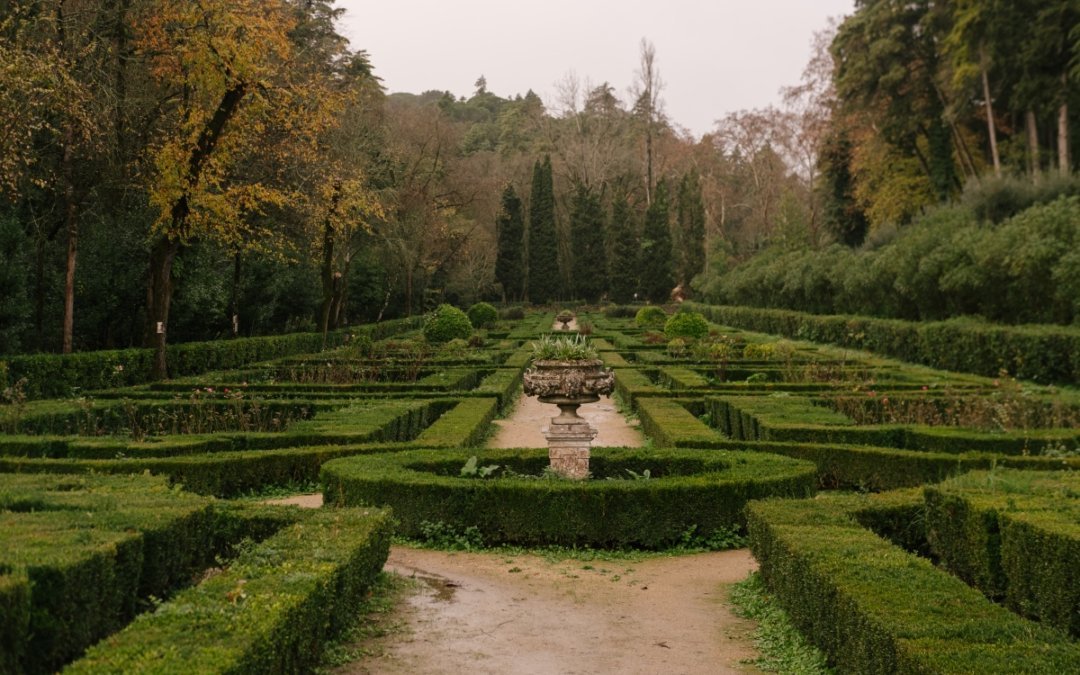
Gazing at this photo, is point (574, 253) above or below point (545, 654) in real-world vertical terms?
above

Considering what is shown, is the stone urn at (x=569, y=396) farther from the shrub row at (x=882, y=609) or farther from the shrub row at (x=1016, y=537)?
the shrub row at (x=1016, y=537)

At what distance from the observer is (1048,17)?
91.8 feet

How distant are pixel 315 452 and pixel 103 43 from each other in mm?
10976

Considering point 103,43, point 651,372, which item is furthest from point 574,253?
point 103,43

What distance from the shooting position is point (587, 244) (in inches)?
2427

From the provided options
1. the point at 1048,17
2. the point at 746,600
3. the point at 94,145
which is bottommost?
the point at 746,600

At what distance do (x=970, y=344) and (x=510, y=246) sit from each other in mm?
41871

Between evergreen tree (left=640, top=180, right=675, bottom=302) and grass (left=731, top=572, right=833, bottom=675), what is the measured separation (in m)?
54.3

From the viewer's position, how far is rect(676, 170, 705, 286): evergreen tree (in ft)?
197

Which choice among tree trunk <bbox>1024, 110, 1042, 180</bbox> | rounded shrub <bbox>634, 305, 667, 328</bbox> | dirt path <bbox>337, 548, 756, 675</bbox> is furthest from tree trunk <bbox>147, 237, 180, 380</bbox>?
tree trunk <bbox>1024, 110, 1042, 180</bbox>

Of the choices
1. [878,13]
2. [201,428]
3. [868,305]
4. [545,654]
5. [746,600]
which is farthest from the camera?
[878,13]

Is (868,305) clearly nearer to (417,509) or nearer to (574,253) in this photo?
(417,509)

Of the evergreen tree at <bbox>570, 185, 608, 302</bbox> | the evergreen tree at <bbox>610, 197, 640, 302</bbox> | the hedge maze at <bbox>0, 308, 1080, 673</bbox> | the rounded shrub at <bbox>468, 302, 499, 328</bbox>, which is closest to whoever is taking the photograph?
the hedge maze at <bbox>0, 308, 1080, 673</bbox>

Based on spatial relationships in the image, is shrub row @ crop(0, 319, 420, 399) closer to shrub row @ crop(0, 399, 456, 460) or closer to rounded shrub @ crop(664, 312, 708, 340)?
shrub row @ crop(0, 399, 456, 460)
